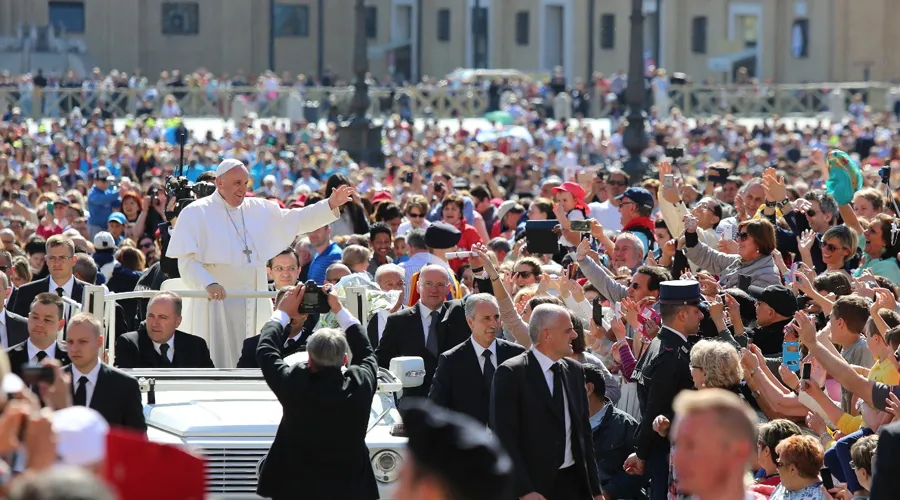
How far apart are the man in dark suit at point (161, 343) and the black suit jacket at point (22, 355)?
869mm

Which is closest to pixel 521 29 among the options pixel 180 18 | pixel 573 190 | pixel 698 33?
pixel 698 33

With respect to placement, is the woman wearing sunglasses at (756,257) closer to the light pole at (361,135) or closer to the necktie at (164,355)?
the necktie at (164,355)

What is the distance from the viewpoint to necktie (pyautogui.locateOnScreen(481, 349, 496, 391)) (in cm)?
836

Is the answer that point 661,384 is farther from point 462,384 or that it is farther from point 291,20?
point 291,20

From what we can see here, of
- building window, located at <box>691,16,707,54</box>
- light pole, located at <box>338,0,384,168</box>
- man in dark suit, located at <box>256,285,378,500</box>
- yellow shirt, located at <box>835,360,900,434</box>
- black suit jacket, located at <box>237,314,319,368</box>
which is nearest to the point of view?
man in dark suit, located at <box>256,285,378,500</box>

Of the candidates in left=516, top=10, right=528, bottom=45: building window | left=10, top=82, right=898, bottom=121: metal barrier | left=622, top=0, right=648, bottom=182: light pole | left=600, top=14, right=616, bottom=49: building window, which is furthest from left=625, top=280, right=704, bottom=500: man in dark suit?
left=600, top=14, right=616, bottom=49: building window

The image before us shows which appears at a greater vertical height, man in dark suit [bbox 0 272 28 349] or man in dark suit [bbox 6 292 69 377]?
man in dark suit [bbox 6 292 69 377]

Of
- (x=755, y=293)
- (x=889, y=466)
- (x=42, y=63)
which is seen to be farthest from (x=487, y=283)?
(x=42, y=63)

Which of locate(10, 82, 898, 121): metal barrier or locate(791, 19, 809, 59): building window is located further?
locate(791, 19, 809, 59): building window

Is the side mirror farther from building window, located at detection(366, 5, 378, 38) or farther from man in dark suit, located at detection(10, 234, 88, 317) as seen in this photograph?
building window, located at detection(366, 5, 378, 38)

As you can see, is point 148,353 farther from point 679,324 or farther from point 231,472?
point 679,324

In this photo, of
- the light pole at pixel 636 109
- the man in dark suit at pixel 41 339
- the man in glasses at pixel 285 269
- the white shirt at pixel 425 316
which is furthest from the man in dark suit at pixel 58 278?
the light pole at pixel 636 109

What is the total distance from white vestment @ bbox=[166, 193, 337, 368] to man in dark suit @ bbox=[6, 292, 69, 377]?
1520 millimetres

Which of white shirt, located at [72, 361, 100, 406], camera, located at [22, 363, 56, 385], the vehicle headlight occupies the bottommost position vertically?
the vehicle headlight
